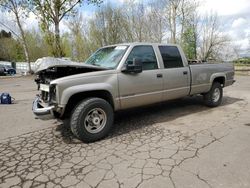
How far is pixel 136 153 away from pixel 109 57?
239cm

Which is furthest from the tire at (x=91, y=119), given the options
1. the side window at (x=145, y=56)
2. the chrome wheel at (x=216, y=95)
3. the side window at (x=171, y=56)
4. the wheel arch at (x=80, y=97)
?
the chrome wheel at (x=216, y=95)

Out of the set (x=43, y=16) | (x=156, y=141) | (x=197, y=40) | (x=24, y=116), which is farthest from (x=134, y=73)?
(x=197, y=40)

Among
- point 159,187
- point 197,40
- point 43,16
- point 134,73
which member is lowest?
point 159,187

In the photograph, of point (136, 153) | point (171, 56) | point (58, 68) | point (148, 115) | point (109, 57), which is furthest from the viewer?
point (148, 115)

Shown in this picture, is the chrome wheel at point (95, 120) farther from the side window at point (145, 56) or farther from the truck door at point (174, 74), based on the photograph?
the truck door at point (174, 74)

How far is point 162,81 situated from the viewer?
5.64 metres

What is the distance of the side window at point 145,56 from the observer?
17.3 ft

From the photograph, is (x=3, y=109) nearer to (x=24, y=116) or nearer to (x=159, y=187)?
(x=24, y=116)

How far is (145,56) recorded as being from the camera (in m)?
5.51

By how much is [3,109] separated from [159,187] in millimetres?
6488

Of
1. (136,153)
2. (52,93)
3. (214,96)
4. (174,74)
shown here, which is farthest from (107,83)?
(214,96)

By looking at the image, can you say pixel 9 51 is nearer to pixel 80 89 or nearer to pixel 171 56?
pixel 171 56

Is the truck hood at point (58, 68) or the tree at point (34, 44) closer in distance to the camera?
the truck hood at point (58, 68)

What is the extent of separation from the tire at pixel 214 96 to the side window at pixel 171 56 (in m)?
1.69
